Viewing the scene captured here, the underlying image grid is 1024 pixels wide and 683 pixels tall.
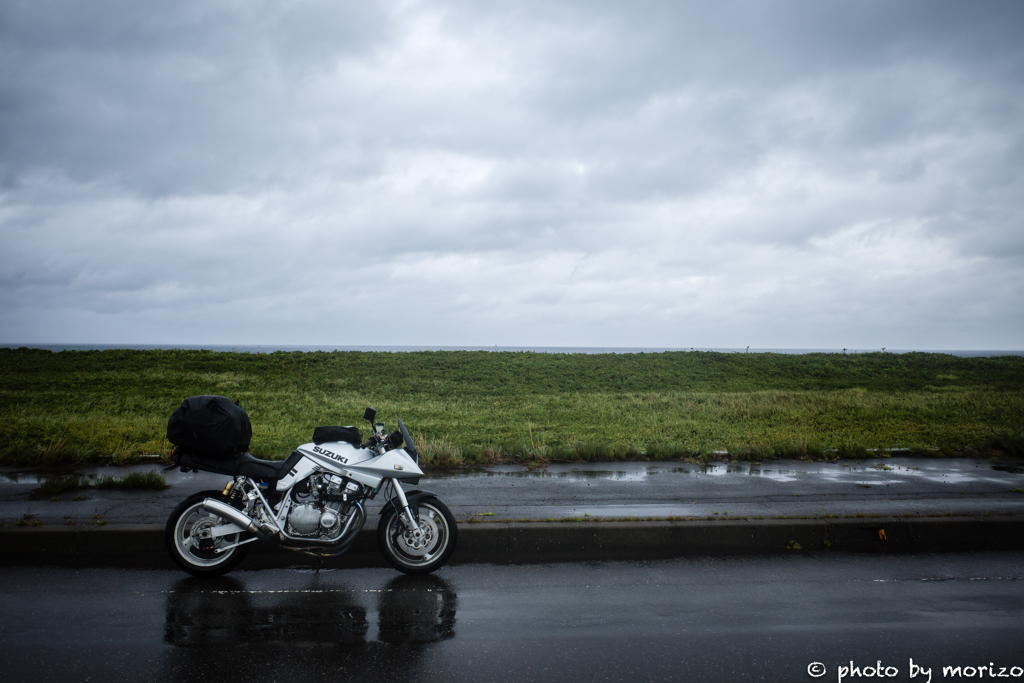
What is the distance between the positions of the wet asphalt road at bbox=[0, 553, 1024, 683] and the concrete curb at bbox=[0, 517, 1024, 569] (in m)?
0.31

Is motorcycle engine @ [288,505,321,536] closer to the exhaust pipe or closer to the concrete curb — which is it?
the exhaust pipe

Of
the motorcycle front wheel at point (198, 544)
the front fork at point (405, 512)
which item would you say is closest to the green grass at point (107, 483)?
the motorcycle front wheel at point (198, 544)

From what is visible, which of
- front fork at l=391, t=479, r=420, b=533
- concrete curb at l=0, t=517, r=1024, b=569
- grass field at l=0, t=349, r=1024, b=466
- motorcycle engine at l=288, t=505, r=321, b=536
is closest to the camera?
motorcycle engine at l=288, t=505, r=321, b=536

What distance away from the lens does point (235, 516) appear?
507cm

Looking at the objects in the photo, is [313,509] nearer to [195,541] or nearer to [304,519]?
[304,519]

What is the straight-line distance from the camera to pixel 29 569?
5.45 metres

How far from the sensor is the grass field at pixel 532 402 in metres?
11.5

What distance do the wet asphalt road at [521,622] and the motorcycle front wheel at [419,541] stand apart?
0.51ft

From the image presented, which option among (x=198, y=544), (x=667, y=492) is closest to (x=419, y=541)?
(x=198, y=544)

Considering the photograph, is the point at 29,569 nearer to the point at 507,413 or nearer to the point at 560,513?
the point at 560,513

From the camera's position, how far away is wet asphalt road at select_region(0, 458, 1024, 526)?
267 inches

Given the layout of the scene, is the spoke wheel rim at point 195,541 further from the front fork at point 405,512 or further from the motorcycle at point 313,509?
the front fork at point 405,512

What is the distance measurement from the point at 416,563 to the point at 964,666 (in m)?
3.98

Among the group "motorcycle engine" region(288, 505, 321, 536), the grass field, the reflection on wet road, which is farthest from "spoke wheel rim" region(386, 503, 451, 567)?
the grass field
